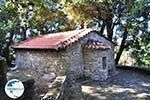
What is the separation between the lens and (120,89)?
16.3 meters

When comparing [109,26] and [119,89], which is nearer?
[119,89]

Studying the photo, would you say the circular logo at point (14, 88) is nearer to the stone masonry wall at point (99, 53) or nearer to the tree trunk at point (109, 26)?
the stone masonry wall at point (99, 53)

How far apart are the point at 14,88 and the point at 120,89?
38.1ft

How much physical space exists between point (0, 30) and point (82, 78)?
11623 mm

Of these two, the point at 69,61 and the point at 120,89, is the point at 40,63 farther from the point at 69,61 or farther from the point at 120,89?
the point at 120,89

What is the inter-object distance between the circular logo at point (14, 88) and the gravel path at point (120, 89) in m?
9.11

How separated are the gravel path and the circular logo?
359 inches

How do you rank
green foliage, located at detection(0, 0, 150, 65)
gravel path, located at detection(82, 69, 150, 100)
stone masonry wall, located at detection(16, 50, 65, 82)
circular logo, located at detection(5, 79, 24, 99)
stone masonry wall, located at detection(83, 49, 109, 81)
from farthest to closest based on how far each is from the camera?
green foliage, located at detection(0, 0, 150, 65) → stone masonry wall, located at detection(83, 49, 109, 81) → stone masonry wall, located at detection(16, 50, 65, 82) → gravel path, located at detection(82, 69, 150, 100) → circular logo, located at detection(5, 79, 24, 99)

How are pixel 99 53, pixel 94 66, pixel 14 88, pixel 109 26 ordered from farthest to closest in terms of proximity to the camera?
pixel 109 26
pixel 99 53
pixel 94 66
pixel 14 88

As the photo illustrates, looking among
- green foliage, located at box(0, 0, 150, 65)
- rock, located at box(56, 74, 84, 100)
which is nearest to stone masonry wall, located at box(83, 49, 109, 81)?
rock, located at box(56, 74, 84, 100)

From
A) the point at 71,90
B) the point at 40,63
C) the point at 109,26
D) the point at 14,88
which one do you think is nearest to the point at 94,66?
the point at 71,90

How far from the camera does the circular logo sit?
17.9 feet

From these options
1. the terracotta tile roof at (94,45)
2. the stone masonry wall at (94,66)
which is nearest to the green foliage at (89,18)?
the terracotta tile roof at (94,45)

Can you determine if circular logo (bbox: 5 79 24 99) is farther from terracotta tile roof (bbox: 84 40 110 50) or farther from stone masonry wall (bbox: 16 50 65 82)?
terracotta tile roof (bbox: 84 40 110 50)
